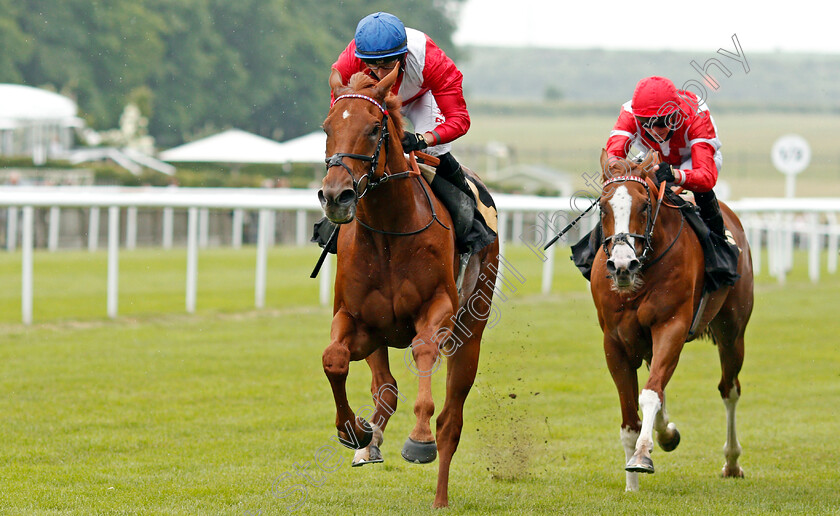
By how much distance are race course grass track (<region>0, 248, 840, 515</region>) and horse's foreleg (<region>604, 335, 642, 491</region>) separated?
274 mm

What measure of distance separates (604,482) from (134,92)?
3867cm

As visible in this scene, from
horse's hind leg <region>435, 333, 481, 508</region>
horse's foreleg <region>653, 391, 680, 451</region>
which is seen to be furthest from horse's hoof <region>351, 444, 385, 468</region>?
horse's foreleg <region>653, 391, 680, 451</region>

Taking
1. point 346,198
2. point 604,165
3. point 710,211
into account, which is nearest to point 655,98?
point 604,165

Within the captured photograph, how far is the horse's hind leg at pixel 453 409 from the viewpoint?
212 inches

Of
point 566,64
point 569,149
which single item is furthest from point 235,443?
point 566,64

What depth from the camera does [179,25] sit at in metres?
42.4

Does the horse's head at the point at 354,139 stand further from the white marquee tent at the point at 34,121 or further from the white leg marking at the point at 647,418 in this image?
the white marquee tent at the point at 34,121

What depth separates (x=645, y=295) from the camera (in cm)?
586

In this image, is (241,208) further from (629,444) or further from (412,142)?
(412,142)

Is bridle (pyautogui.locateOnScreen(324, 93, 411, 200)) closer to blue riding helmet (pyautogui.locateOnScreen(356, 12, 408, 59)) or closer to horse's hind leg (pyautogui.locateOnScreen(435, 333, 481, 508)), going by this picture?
blue riding helmet (pyautogui.locateOnScreen(356, 12, 408, 59))

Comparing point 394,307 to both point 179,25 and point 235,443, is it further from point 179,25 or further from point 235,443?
point 179,25

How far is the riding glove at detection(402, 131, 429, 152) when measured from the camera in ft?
16.6

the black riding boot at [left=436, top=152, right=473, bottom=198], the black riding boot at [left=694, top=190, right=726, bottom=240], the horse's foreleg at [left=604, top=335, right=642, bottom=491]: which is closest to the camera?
the black riding boot at [left=436, top=152, right=473, bottom=198]

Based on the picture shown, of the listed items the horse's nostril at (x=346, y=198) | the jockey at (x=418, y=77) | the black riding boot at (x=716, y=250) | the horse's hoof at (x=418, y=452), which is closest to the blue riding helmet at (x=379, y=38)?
the jockey at (x=418, y=77)
